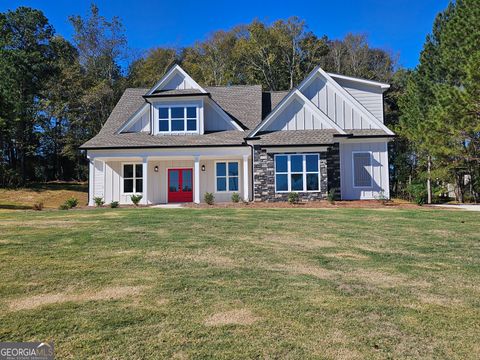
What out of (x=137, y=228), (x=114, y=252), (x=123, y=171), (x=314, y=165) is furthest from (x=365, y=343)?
(x=123, y=171)

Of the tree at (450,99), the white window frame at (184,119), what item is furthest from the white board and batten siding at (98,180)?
the tree at (450,99)

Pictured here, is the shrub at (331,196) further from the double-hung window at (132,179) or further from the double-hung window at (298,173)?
the double-hung window at (132,179)

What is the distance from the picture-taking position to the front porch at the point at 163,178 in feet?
65.9

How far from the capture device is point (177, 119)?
20469 millimetres

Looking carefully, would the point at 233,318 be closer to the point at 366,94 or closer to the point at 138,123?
the point at 138,123

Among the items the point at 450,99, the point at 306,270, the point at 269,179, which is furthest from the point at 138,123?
the point at 306,270

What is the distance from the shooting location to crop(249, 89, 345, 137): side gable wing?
18.5m

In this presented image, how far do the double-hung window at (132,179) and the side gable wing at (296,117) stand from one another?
7.36 metres

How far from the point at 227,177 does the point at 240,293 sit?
15912mm

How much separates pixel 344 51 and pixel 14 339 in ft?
141

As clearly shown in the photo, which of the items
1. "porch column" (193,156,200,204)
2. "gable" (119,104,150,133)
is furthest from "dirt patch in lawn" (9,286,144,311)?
"gable" (119,104,150,133)

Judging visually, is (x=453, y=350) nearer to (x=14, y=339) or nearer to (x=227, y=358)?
(x=227, y=358)

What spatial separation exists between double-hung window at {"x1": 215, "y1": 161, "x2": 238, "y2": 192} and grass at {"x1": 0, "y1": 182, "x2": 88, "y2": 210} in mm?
9774

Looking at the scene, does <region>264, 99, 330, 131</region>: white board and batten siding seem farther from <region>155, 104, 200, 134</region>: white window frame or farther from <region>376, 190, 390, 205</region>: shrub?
<region>376, 190, 390, 205</region>: shrub
